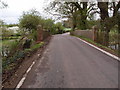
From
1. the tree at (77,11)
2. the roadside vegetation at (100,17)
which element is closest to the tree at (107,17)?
the roadside vegetation at (100,17)

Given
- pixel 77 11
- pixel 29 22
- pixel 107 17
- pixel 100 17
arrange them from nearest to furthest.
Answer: pixel 107 17 < pixel 100 17 < pixel 29 22 < pixel 77 11

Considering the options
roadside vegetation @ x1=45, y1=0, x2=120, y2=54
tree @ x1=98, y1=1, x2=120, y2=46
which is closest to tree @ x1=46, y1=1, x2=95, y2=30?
roadside vegetation @ x1=45, y1=0, x2=120, y2=54

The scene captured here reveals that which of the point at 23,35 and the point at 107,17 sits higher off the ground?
the point at 107,17

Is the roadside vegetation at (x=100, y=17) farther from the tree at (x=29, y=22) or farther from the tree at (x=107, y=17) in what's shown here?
the tree at (x=29, y=22)

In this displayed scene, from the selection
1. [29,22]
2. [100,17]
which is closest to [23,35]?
[29,22]

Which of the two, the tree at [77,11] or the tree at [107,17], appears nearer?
the tree at [107,17]

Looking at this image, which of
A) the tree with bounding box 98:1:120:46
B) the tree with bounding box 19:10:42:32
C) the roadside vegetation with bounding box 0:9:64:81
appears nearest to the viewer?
the roadside vegetation with bounding box 0:9:64:81

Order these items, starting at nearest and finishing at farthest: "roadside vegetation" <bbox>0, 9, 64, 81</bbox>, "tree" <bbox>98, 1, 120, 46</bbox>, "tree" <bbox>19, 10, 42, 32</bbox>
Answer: "roadside vegetation" <bbox>0, 9, 64, 81</bbox> → "tree" <bbox>98, 1, 120, 46</bbox> → "tree" <bbox>19, 10, 42, 32</bbox>

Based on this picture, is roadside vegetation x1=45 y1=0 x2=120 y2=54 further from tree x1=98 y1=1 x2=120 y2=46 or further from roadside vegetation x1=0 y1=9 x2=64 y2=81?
roadside vegetation x1=0 y1=9 x2=64 y2=81

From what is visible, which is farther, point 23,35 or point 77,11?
point 77,11

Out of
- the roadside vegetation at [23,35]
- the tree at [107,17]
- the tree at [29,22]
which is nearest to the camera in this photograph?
the roadside vegetation at [23,35]

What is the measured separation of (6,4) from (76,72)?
8323mm

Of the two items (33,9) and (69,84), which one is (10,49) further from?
(33,9)

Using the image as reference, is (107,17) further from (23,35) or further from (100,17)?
(23,35)
